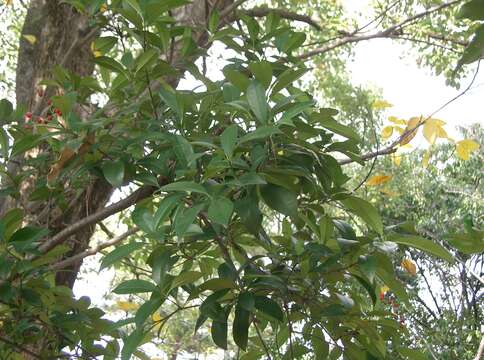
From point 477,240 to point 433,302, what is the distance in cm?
489

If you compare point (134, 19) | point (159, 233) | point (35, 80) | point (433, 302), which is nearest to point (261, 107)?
point (159, 233)

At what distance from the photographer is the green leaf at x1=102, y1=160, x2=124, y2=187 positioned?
913mm

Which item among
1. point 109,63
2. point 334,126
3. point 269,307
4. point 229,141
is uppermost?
point 109,63

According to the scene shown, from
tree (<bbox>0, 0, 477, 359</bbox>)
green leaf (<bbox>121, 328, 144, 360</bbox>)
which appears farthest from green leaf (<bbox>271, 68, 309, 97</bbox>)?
green leaf (<bbox>121, 328, 144, 360</bbox>)

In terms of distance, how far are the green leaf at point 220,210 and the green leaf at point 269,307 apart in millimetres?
222

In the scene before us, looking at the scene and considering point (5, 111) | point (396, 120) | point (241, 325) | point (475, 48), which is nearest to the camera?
point (475, 48)

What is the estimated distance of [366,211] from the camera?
0.92m

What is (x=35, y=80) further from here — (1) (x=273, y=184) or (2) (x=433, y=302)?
(2) (x=433, y=302)

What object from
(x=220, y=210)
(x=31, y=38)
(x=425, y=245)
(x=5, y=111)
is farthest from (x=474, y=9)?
(x=31, y=38)

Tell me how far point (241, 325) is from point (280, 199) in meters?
0.21

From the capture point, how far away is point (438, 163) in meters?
5.81

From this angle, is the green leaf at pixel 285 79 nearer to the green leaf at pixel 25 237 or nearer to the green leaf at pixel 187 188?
the green leaf at pixel 187 188

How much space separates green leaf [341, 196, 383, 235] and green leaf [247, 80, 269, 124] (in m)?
0.21

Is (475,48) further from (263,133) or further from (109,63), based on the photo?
(109,63)
